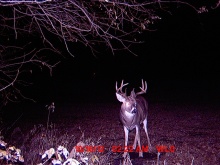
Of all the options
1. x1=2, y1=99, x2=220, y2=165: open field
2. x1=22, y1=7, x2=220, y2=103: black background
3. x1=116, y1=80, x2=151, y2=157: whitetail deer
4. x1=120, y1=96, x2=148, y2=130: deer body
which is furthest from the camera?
x1=22, y1=7, x2=220, y2=103: black background

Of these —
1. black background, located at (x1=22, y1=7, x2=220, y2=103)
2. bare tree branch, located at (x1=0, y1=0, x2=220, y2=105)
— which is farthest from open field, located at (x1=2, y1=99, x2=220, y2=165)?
black background, located at (x1=22, y1=7, x2=220, y2=103)

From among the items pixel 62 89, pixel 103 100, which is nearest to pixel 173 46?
pixel 62 89

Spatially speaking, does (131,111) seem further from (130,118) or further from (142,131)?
(142,131)

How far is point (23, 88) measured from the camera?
29.2 meters

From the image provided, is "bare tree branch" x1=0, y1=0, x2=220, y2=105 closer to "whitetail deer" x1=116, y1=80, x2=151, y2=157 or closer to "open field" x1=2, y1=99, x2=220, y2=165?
"open field" x1=2, y1=99, x2=220, y2=165

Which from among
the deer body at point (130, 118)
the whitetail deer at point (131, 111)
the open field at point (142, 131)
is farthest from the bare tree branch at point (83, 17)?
the deer body at point (130, 118)

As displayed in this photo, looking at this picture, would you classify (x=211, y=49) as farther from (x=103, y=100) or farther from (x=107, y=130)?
(x=107, y=130)

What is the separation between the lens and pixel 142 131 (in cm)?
1202

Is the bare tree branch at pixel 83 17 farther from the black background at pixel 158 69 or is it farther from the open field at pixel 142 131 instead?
the black background at pixel 158 69

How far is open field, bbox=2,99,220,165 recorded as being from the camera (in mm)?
8391

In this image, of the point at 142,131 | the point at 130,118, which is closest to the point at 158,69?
the point at 142,131

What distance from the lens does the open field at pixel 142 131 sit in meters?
8.39

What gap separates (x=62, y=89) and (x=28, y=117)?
11.9 meters

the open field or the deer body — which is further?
the deer body
